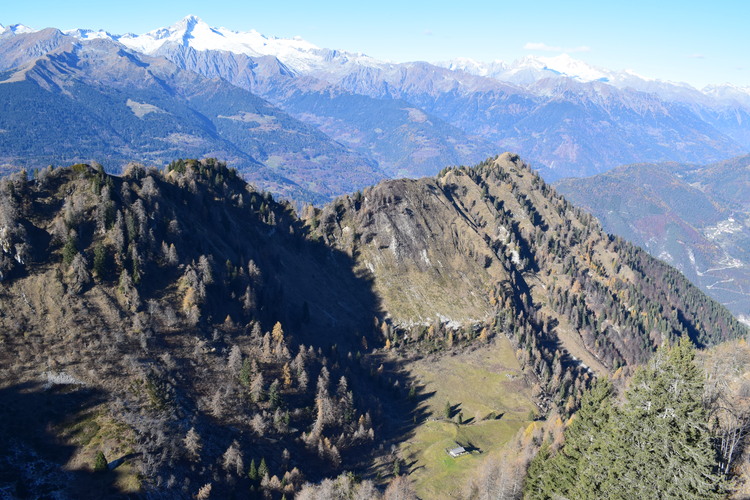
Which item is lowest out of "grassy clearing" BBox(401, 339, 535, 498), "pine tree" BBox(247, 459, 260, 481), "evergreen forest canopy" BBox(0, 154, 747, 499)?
"grassy clearing" BBox(401, 339, 535, 498)

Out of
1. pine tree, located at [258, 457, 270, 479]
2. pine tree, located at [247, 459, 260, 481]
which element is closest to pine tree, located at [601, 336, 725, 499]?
pine tree, located at [258, 457, 270, 479]

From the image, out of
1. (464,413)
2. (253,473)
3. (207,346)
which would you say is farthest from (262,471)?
(464,413)

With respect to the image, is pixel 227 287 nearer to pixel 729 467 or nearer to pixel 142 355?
pixel 142 355

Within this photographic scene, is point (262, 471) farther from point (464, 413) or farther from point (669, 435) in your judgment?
point (669, 435)

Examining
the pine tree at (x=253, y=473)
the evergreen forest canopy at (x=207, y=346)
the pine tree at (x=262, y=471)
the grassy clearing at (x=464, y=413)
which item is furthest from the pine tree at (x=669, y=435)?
the pine tree at (x=253, y=473)

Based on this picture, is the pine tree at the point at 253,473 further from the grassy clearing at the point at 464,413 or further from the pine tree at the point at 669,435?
the pine tree at the point at 669,435

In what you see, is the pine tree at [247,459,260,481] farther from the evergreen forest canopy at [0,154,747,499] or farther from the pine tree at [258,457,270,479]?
the pine tree at [258,457,270,479]

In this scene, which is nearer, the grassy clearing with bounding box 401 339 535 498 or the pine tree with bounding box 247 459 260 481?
the pine tree with bounding box 247 459 260 481
